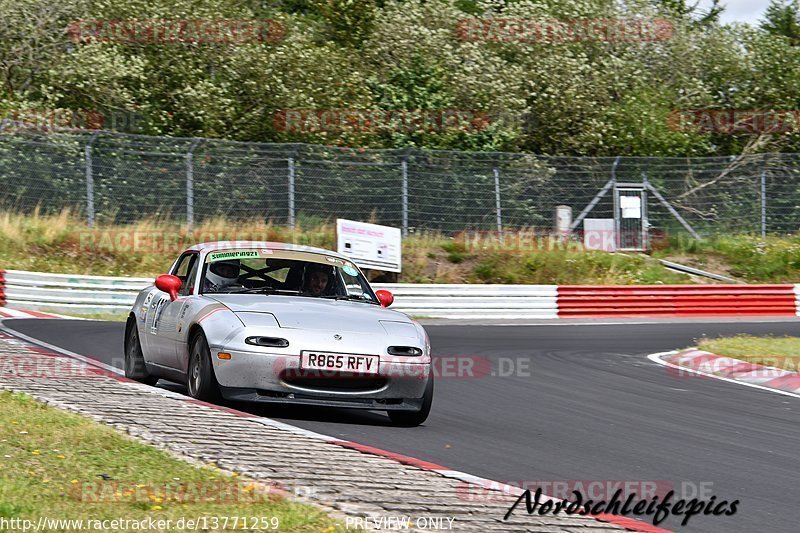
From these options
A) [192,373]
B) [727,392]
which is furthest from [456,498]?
[727,392]

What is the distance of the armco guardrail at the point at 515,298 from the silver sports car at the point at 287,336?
12.4 meters

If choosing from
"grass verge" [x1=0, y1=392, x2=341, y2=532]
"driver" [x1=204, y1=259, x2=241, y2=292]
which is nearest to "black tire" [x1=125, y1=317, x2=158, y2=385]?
"driver" [x1=204, y1=259, x2=241, y2=292]

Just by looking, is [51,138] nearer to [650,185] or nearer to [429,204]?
[429,204]

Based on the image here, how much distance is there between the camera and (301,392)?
320 inches

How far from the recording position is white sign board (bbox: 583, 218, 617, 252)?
1083 inches

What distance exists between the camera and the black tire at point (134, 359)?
405 inches

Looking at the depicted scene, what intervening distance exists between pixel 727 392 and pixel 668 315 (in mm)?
13076

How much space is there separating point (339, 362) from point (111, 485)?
3.15 meters

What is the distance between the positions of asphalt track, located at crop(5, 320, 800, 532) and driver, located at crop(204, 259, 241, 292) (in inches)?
42.5
